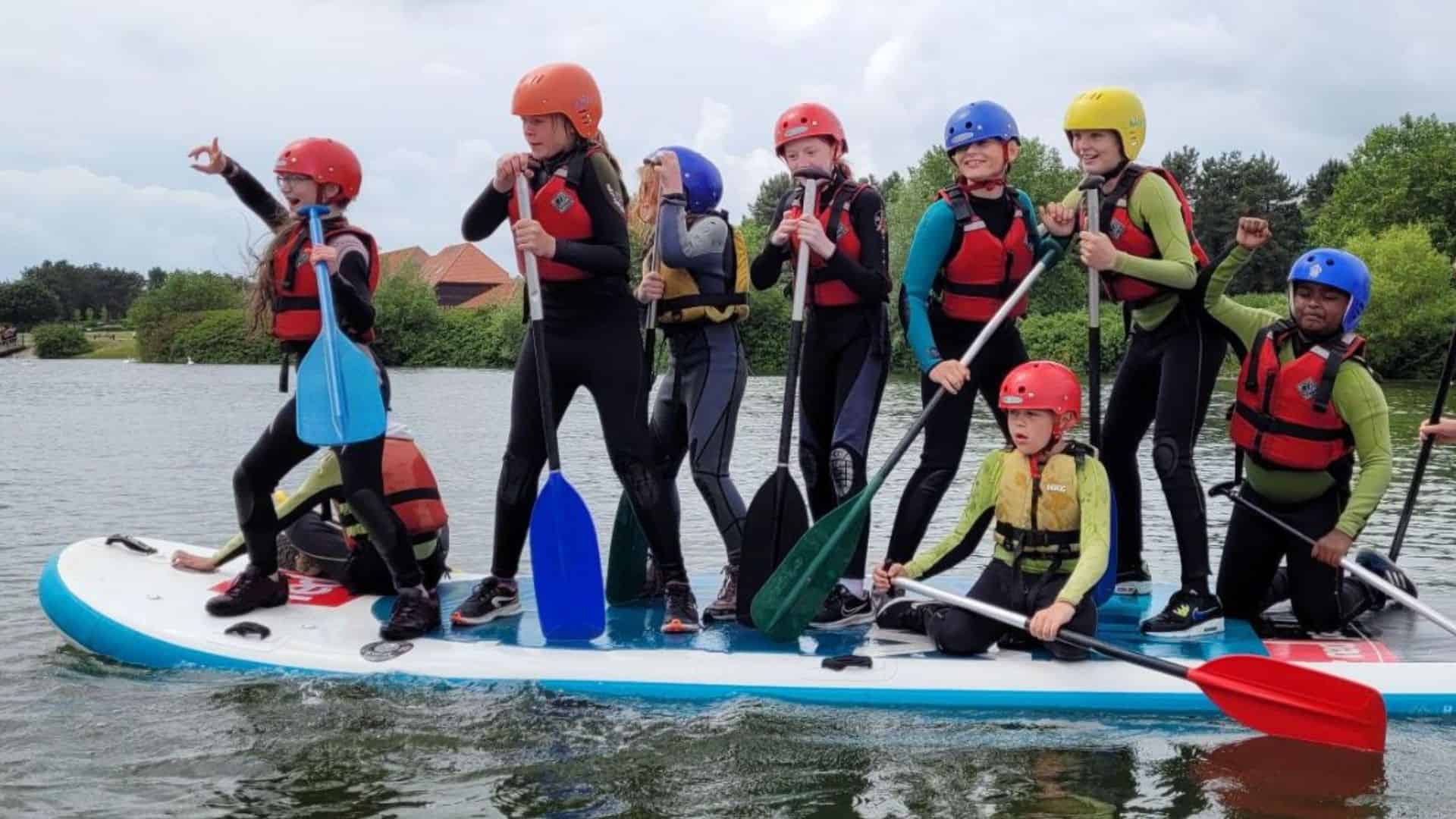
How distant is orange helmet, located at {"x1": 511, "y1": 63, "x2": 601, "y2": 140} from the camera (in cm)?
522

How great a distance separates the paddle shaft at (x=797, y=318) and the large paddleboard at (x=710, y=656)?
887mm

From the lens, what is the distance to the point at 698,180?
5.71 m

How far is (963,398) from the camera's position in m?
5.62

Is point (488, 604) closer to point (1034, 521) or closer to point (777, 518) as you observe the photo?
point (777, 518)

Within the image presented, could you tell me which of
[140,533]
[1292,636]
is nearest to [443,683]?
[1292,636]

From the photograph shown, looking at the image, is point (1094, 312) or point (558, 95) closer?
point (558, 95)

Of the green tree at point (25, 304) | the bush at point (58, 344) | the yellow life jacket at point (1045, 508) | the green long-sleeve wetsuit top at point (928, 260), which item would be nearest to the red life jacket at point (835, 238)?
the green long-sleeve wetsuit top at point (928, 260)

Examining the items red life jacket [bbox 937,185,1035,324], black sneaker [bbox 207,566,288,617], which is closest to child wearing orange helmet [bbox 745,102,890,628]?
red life jacket [bbox 937,185,1035,324]

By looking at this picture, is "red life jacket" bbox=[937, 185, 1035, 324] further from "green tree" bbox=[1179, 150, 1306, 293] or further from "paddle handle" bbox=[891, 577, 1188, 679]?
"green tree" bbox=[1179, 150, 1306, 293]

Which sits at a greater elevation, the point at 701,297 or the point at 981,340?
the point at 701,297

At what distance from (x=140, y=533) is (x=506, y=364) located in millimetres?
42423

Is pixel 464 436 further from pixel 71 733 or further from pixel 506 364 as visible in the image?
pixel 506 364

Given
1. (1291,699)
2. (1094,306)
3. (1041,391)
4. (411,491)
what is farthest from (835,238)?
(1291,699)

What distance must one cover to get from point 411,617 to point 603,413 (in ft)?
3.92
